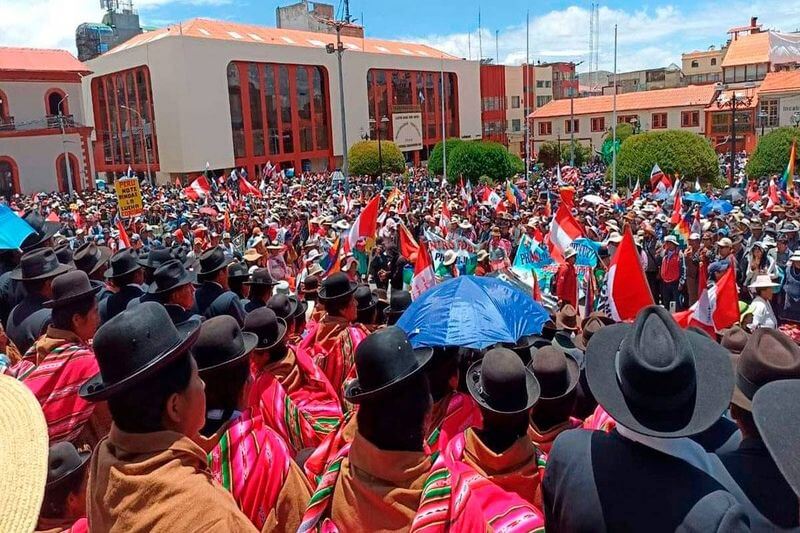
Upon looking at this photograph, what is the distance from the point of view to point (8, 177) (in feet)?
133

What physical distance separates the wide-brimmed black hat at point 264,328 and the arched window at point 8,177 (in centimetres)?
4298

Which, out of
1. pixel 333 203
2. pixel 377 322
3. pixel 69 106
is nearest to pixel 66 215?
pixel 333 203

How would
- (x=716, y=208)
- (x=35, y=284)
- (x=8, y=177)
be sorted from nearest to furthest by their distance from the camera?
(x=35, y=284)
(x=716, y=208)
(x=8, y=177)

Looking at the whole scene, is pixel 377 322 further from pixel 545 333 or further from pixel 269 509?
pixel 269 509

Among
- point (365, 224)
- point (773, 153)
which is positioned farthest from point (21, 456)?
point (773, 153)

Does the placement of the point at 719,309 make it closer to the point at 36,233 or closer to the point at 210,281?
the point at 210,281

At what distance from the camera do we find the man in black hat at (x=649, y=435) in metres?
1.92

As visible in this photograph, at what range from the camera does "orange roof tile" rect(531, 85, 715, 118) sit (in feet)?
194

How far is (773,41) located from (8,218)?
74211mm

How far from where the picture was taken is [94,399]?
191 centimetres

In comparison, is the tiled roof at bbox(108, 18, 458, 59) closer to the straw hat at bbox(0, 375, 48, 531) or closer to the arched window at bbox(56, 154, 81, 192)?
the arched window at bbox(56, 154, 81, 192)

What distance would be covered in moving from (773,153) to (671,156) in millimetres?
4601

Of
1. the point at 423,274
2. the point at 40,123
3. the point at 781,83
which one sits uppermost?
the point at 781,83

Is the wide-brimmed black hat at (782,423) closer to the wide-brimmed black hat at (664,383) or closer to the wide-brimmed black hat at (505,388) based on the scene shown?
the wide-brimmed black hat at (664,383)
